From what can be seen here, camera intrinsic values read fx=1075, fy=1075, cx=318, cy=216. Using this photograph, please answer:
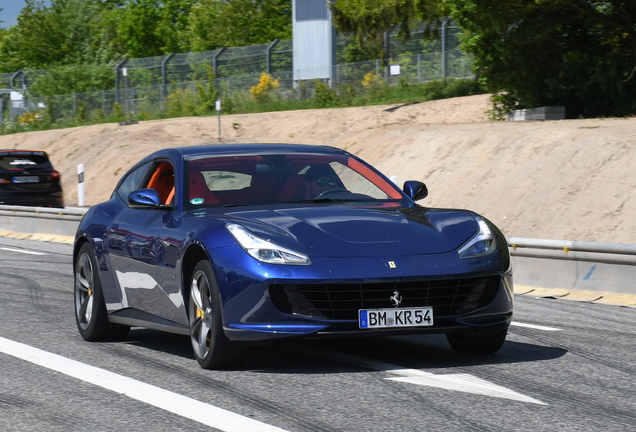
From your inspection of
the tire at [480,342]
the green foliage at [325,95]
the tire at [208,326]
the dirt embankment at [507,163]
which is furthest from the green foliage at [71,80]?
the tire at [480,342]

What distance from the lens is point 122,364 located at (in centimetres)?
679

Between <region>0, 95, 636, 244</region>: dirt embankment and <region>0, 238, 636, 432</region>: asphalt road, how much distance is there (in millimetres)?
8641

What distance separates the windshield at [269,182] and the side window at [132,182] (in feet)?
2.86

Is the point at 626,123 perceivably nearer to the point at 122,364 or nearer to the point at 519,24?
the point at 519,24

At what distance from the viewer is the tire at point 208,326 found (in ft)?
20.4

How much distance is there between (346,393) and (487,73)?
22.2 meters

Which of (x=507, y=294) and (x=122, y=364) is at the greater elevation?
(x=507, y=294)

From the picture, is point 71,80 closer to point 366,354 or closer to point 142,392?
point 366,354

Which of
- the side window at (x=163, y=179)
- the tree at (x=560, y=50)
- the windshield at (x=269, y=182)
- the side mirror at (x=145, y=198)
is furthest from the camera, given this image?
the tree at (x=560, y=50)

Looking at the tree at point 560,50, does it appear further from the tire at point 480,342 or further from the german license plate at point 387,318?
the german license plate at point 387,318

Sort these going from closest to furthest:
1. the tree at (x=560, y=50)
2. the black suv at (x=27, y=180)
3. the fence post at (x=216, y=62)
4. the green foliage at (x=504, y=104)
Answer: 1. the black suv at (x=27, y=180)
2. the tree at (x=560, y=50)
3. the green foliage at (x=504, y=104)
4. the fence post at (x=216, y=62)

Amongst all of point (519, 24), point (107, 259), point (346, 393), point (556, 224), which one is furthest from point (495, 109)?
point (346, 393)

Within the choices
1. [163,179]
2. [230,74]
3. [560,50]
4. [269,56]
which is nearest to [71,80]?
[230,74]

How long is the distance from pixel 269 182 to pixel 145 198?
2.76 feet
